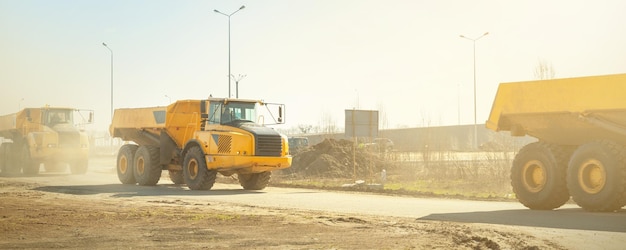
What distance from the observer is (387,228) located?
15.1m

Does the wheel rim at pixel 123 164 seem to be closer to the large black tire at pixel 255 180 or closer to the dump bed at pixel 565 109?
the large black tire at pixel 255 180

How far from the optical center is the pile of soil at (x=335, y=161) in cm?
3972

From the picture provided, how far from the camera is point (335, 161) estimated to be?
135 feet

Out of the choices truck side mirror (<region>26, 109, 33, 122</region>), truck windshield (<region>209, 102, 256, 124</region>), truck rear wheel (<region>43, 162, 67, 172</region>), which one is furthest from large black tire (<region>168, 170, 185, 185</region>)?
truck side mirror (<region>26, 109, 33, 122</region>)

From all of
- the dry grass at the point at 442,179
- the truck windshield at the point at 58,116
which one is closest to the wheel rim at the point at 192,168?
the dry grass at the point at 442,179

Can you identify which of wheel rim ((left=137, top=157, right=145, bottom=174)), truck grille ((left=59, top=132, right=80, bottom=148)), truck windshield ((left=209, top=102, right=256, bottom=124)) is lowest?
wheel rim ((left=137, top=157, right=145, bottom=174))

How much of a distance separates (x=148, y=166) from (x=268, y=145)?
562 centimetres

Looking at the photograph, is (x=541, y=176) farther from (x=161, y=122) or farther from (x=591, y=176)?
(x=161, y=122)

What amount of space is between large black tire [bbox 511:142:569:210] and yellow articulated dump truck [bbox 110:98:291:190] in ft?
30.3

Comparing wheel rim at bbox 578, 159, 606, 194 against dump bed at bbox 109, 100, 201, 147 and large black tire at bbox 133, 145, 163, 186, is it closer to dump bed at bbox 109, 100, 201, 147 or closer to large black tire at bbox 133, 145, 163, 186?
dump bed at bbox 109, 100, 201, 147

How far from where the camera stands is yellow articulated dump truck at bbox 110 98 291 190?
89.4 ft

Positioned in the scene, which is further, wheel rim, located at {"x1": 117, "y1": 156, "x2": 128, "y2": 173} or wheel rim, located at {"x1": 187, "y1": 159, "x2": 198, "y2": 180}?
wheel rim, located at {"x1": 117, "y1": 156, "x2": 128, "y2": 173}

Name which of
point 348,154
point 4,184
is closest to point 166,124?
point 4,184

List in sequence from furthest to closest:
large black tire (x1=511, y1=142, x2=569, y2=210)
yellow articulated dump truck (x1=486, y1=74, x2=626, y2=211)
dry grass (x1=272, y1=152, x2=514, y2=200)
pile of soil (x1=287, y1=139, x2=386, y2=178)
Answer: pile of soil (x1=287, y1=139, x2=386, y2=178) < dry grass (x1=272, y1=152, x2=514, y2=200) < large black tire (x1=511, y1=142, x2=569, y2=210) < yellow articulated dump truck (x1=486, y1=74, x2=626, y2=211)
